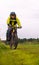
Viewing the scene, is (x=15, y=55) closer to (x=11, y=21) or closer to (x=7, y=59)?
(x=7, y=59)

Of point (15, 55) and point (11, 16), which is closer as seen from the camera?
point (15, 55)

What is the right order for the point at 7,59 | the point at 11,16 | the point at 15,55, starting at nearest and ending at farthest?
the point at 7,59, the point at 15,55, the point at 11,16

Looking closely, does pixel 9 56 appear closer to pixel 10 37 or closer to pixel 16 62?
pixel 16 62

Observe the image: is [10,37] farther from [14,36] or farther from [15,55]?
[15,55]

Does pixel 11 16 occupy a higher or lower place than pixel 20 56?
higher

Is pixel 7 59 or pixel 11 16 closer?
pixel 7 59

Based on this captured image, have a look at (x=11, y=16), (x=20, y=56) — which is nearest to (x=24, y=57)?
(x=20, y=56)

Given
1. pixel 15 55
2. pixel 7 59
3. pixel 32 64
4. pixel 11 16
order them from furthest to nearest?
1. pixel 11 16
2. pixel 15 55
3. pixel 7 59
4. pixel 32 64

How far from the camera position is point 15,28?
57.9 ft

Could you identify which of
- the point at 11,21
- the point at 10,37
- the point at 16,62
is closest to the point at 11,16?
the point at 11,21

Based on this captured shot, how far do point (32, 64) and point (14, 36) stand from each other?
657 cm

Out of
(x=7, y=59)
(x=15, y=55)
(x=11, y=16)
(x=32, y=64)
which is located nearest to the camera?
(x=32, y=64)

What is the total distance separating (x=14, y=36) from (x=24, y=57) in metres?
5.06

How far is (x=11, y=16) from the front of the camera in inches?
675
